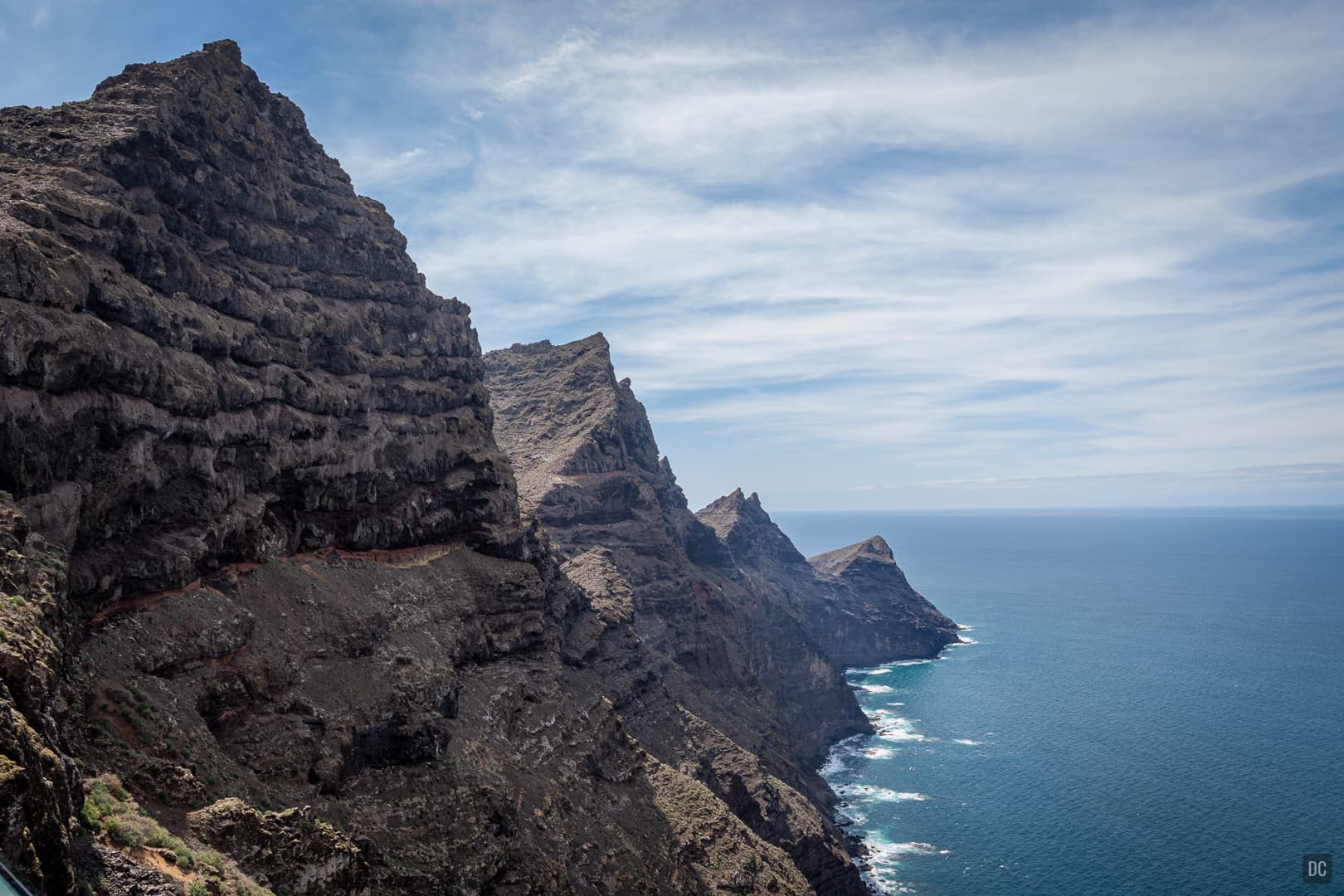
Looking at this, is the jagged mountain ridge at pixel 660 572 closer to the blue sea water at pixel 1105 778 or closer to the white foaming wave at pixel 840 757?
the white foaming wave at pixel 840 757

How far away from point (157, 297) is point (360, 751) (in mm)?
29207

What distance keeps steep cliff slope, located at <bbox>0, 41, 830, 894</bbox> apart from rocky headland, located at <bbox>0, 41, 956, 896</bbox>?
7.4 inches

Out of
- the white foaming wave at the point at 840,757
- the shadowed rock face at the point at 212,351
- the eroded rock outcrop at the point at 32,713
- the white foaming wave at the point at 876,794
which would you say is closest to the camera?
the eroded rock outcrop at the point at 32,713

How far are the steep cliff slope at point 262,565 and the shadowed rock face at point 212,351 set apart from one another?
207mm

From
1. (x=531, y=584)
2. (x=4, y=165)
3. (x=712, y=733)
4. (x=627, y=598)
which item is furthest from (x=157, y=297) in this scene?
(x=712, y=733)

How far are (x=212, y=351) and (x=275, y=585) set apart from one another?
15.4 metres

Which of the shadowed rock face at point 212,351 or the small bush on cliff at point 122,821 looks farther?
the shadowed rock face at point 212,351

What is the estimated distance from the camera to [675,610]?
121 metres

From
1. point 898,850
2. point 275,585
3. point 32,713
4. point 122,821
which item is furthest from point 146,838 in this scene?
point 898,850

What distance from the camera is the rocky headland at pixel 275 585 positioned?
33.0 meters

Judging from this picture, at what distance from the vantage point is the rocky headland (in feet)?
108

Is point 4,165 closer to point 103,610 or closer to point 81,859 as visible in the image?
point 103,610

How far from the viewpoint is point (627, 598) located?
3912 inches

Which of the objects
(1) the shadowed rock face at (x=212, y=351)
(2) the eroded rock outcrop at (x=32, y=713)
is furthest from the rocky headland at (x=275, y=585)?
(1) the shadowed rock face at (x=212, y=351)
